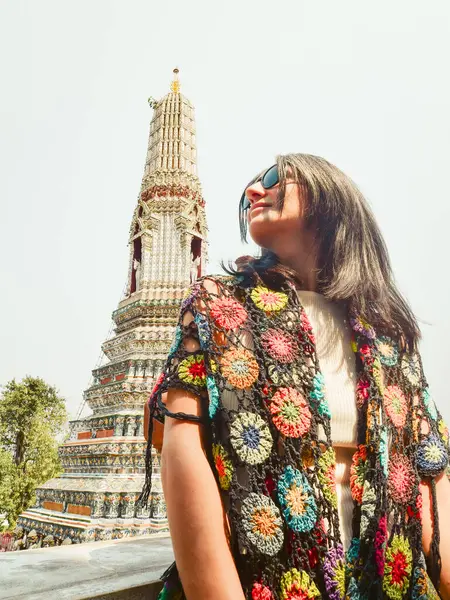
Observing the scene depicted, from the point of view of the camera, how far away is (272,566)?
0.80 m

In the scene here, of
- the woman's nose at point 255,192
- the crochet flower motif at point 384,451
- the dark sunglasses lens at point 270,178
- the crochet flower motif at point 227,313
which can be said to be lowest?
the crochet flower motif at point 384,451

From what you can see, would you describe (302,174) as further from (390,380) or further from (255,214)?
(390,380)

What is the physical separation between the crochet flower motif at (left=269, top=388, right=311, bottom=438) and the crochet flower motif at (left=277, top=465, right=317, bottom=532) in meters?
0.07

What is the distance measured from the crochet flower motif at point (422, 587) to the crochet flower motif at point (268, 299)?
2.17 ft

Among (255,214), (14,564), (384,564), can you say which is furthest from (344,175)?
(14,564)

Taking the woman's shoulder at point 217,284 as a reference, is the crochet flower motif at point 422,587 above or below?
below

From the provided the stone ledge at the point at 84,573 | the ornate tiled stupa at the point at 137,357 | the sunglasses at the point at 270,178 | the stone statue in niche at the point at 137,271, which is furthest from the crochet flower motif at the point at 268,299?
the stone statue in niche at the point at 137,271

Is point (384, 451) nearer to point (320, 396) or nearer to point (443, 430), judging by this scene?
point (320, 396)

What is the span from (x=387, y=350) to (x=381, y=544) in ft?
1.59

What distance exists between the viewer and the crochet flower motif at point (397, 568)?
923 mm

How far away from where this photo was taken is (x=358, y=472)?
0.95 metres

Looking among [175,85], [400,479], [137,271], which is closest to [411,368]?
[400,479]

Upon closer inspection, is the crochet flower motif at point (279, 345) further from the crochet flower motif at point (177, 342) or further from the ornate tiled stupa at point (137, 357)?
the ornate tiled stupa at point (137, 357)

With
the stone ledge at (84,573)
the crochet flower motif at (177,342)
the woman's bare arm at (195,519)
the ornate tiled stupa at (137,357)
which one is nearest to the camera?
the woman's bare arm at (195,519)
